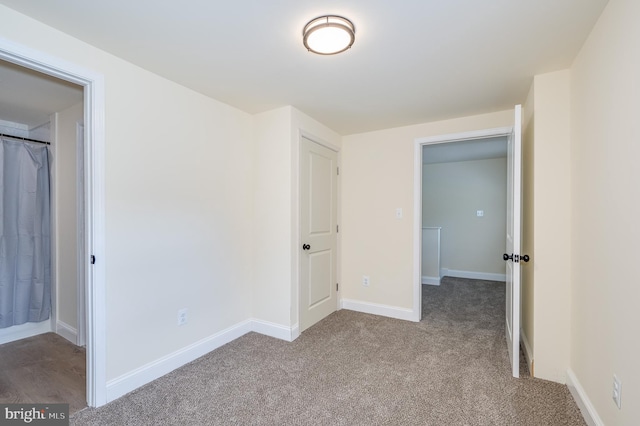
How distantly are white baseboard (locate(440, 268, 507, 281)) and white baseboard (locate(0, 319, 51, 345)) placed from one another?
581 cm

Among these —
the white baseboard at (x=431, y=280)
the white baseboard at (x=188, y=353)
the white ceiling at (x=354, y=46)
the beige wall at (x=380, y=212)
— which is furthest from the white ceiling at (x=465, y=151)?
the white baseboard at (x=188, y=353)

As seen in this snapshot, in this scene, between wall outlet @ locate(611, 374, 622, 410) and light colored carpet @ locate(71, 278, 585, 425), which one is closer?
wall outlet @ locate(611, 374, 622, 410)

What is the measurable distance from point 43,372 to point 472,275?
19.7ft

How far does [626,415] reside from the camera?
50.9 inches

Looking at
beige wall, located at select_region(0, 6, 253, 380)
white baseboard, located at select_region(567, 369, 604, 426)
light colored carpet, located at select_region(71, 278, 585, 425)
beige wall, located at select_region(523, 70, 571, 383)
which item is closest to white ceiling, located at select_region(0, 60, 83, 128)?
beige wall, located at select_region(0, 6, 253, 380)

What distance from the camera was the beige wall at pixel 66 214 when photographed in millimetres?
2881

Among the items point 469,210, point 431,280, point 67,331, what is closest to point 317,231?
point 67,331

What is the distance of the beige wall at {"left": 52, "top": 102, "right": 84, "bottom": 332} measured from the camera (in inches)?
113

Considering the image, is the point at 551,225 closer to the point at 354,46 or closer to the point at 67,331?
the point at 354,46

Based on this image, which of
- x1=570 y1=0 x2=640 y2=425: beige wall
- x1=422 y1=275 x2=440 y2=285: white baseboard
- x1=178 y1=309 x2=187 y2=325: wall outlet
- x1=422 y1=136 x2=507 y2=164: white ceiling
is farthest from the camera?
x1=422 y1=275 x2=440 y2=285: white baseboard

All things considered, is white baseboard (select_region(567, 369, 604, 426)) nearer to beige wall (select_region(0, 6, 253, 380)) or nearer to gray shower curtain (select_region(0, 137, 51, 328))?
beige wall (select_region(0, 6, 253, 380))

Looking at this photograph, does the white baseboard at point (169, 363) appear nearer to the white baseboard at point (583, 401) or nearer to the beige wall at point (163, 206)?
the beige wall at point (163, 206)

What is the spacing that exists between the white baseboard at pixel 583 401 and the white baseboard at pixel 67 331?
157 inches

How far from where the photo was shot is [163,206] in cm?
226
